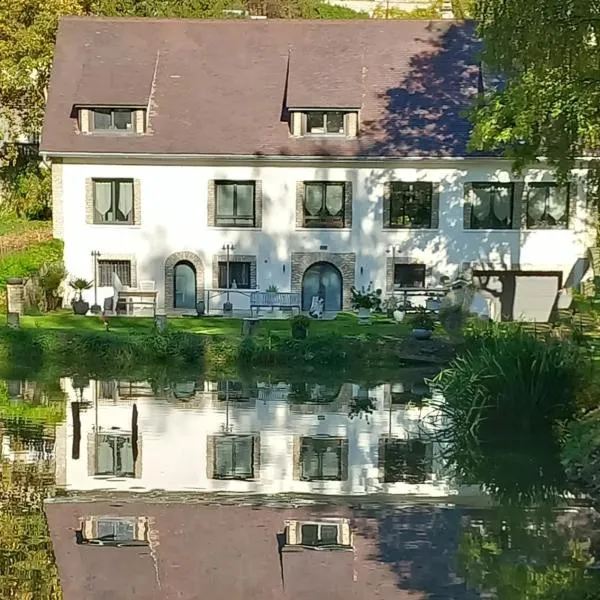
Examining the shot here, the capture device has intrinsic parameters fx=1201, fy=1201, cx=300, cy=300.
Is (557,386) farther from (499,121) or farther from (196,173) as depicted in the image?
(196,173)

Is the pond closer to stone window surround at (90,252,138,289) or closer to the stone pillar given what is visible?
the stone pillar

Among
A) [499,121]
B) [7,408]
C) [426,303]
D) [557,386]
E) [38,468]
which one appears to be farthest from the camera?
[426,303]

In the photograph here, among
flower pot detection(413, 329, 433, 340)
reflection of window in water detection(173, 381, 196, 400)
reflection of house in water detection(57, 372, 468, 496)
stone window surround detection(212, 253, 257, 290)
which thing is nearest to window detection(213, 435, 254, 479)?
reflection of house in water detection(57, 372, 468, 496)

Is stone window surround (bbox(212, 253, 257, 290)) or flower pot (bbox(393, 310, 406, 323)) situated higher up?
stone window surround (bbox(212, 253, 257, 290))

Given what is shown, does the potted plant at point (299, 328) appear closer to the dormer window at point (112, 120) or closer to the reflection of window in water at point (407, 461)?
the reflection of window in water at point (407, 461)

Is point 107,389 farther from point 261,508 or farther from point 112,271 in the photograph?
point 112,271

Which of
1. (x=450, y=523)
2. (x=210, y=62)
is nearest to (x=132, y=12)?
(x=210, y=62)
